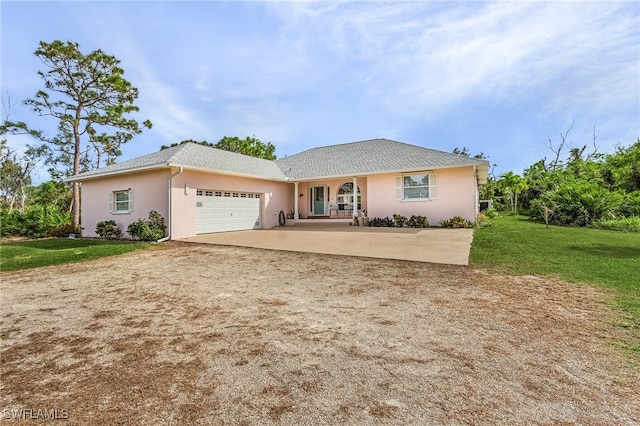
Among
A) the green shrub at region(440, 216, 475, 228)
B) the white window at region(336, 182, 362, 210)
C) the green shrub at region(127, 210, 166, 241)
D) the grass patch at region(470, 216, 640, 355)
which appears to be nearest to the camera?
the grass patch at region(470, 216, 640, 355)

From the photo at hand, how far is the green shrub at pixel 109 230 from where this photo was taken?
13.2 metres

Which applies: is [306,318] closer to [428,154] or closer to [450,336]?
[450,336]

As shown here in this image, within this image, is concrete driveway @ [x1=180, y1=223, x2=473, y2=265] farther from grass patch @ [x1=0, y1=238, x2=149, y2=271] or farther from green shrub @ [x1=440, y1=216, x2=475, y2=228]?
green shrub @ [x1=440, y1=216, x2=475, y2=228]

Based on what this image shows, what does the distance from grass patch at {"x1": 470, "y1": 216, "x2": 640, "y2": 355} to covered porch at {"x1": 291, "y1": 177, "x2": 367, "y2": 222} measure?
8012 mm

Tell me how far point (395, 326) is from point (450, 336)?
594 millimetres

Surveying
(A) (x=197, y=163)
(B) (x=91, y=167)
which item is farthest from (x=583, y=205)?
(B) (x=91, y=167)

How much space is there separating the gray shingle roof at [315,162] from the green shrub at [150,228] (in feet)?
6.60

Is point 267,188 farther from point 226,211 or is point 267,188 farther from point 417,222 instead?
point 417,222

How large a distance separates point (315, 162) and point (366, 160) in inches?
138

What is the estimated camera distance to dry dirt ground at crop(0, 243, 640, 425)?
6.96ft

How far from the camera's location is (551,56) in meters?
13.2

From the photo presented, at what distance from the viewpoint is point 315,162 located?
63.2 ft

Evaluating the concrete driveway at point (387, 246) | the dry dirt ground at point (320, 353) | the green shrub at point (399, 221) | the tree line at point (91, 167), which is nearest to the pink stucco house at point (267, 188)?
the green shrub at point (399, 221)

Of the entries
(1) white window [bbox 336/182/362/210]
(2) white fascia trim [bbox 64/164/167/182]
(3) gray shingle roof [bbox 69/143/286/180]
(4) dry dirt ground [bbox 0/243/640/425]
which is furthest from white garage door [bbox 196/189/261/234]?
(4) dry dirt ground [bbox 0/243/640/425]
